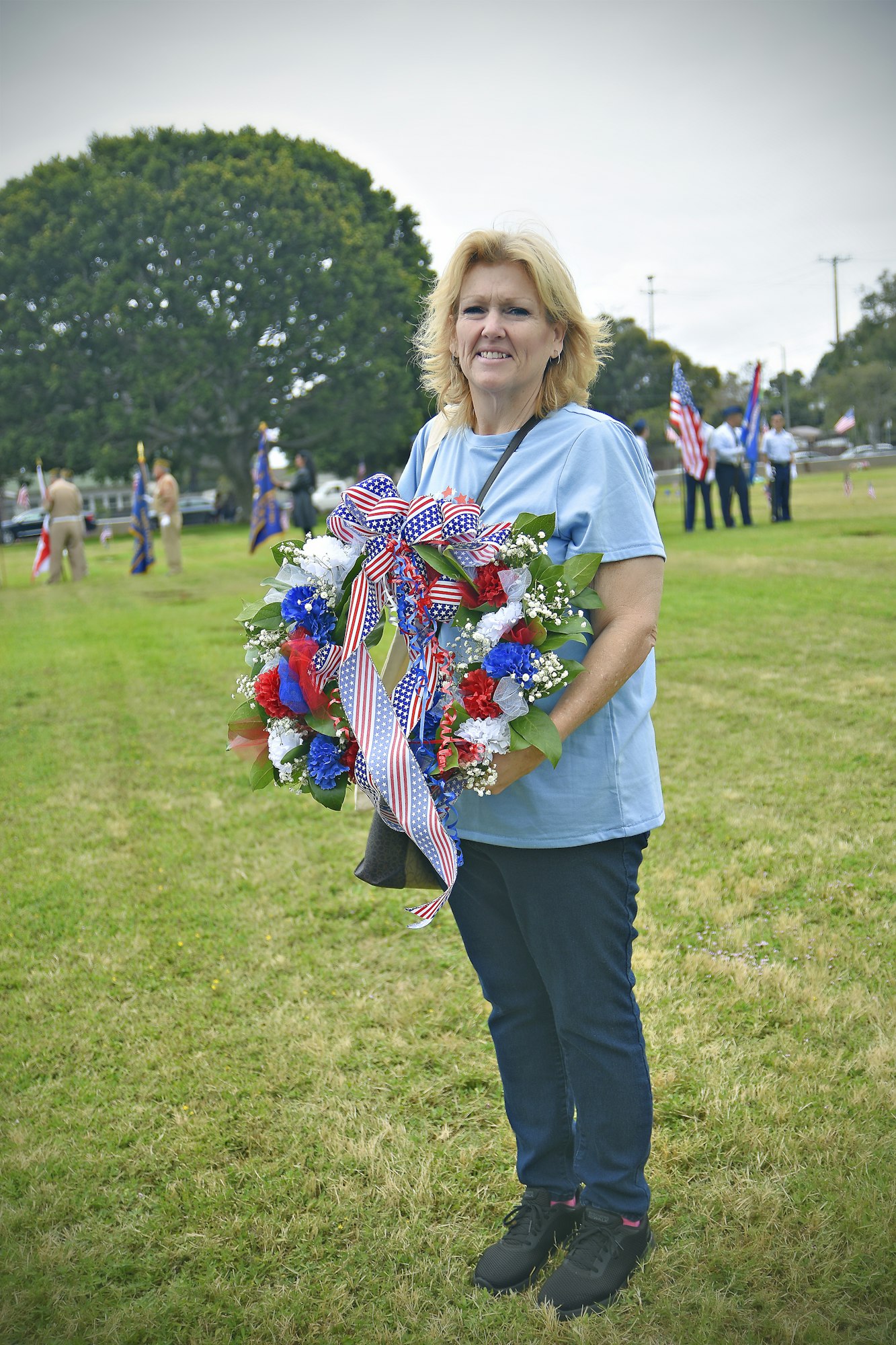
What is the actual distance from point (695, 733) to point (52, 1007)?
4.14m

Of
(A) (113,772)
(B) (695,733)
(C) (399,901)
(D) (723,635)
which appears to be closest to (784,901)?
Answer: (C) (399,901)

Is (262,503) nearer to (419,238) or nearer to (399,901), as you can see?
(399,901)

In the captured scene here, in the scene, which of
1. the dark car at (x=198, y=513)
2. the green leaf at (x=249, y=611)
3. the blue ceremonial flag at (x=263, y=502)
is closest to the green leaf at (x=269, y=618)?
the green leaf at (x=249, y=611)

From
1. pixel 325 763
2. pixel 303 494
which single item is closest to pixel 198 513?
pixel 303 494

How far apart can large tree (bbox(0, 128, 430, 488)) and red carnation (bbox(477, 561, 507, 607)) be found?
38074 mm

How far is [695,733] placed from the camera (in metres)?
6.58

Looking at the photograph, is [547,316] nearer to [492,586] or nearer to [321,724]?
[492,586]

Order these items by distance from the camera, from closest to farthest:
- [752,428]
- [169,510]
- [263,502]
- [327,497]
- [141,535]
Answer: [169,510], [263,502], [141,535], [752,428], [327,497]

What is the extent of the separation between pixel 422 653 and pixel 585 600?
33 centimetres

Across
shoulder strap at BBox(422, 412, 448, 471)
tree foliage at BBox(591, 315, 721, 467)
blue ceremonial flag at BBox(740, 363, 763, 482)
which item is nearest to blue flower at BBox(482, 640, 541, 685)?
shoulder strap at BBox(422, 412, 448, 471)

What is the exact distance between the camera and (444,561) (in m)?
1.96

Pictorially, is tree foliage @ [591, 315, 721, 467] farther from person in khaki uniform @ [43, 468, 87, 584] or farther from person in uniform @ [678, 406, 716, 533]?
person in khaki uniform @ [43, 468, 87, 584]

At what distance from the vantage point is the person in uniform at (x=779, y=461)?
723 inches

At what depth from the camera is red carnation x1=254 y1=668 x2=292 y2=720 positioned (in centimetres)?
208
